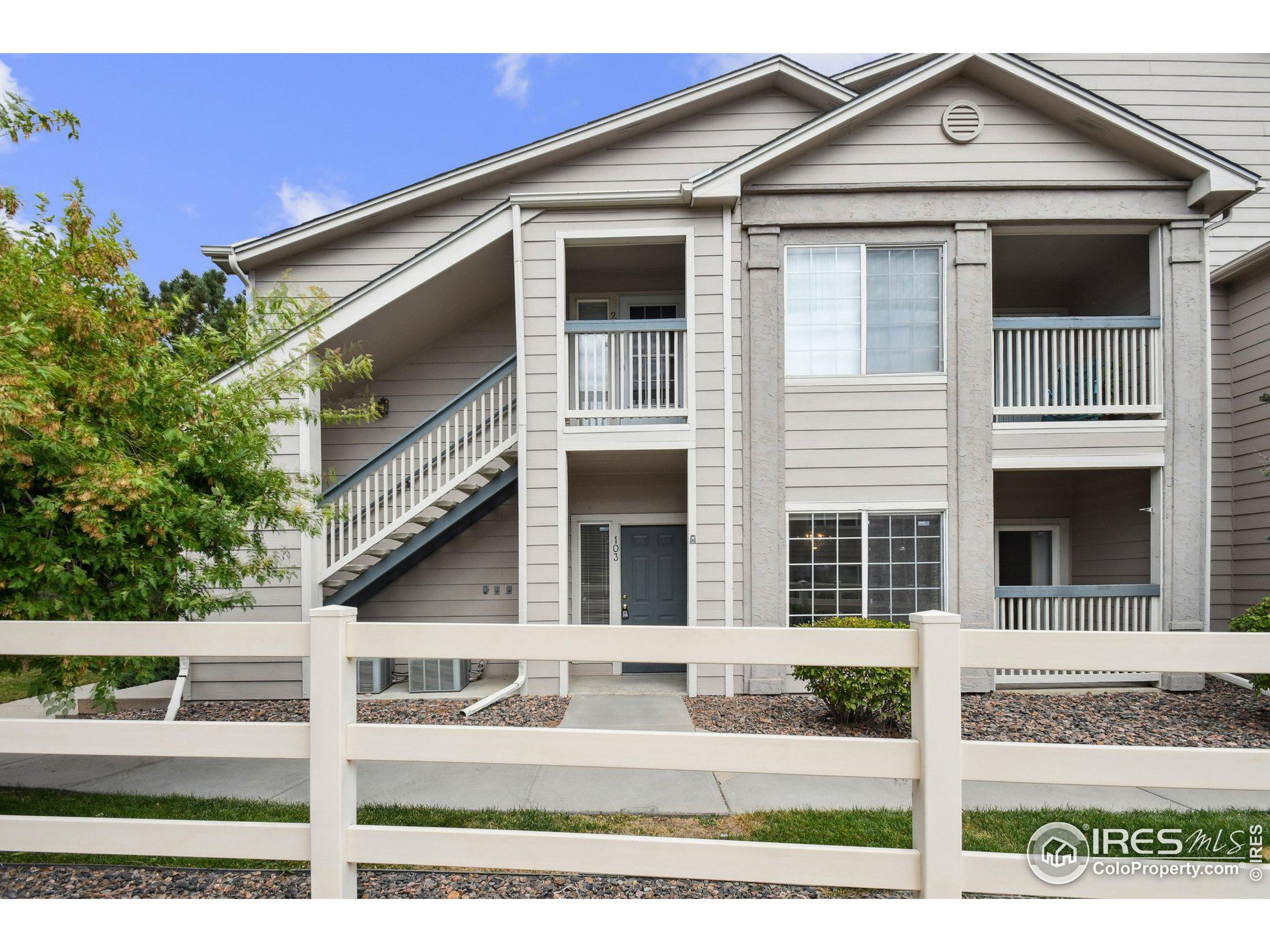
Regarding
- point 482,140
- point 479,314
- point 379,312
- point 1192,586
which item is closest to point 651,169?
point 479,314

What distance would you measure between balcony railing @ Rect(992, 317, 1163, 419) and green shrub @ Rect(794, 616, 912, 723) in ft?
12.4

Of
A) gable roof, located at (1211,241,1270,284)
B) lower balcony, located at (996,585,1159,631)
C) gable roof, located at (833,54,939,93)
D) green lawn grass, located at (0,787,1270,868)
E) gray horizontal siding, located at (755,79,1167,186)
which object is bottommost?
green lawn grass, located at (0,787,1270,868)

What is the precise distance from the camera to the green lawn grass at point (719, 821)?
12.6ft

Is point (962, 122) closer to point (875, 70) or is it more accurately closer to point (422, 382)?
point (875, 70)

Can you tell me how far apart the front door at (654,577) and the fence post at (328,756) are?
6479 mm

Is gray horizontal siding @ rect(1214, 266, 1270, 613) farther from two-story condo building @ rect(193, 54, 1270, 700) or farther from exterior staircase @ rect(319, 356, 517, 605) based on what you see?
exterior staircase @ rect(319, 356, 517, 605)

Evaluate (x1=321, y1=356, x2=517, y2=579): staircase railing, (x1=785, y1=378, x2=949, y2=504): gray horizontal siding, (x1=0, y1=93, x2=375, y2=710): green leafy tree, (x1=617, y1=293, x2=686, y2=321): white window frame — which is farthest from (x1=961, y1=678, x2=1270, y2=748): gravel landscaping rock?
(x1=0, y1=93, x2=375, y2=710): green leafy tree

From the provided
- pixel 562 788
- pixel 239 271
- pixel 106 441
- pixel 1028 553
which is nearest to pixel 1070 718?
pixel 1028 553

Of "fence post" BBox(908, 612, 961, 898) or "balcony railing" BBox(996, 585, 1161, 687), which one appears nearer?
"fence post" BBox(908, 612, 961, 898)

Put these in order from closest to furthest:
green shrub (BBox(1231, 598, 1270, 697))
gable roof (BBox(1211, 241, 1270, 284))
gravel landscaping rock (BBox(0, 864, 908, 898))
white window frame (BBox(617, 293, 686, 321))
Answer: gravel landscaping rock (BBox(0, 864, 908, 898)), green shrub (BBox(1231, 598, 1270, 697)), gable roof (BBox(1211, 241, 1270, 284)), white window frame (BBox(617, 293, 686, 321))

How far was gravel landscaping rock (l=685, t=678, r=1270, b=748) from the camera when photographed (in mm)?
6023

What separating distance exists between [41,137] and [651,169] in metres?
6.31

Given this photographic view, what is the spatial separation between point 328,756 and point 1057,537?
397 inches

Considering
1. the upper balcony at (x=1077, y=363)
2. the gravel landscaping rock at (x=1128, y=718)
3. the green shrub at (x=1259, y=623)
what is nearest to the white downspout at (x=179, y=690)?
the gravel landscaping rock at (x=1128, y=718)
